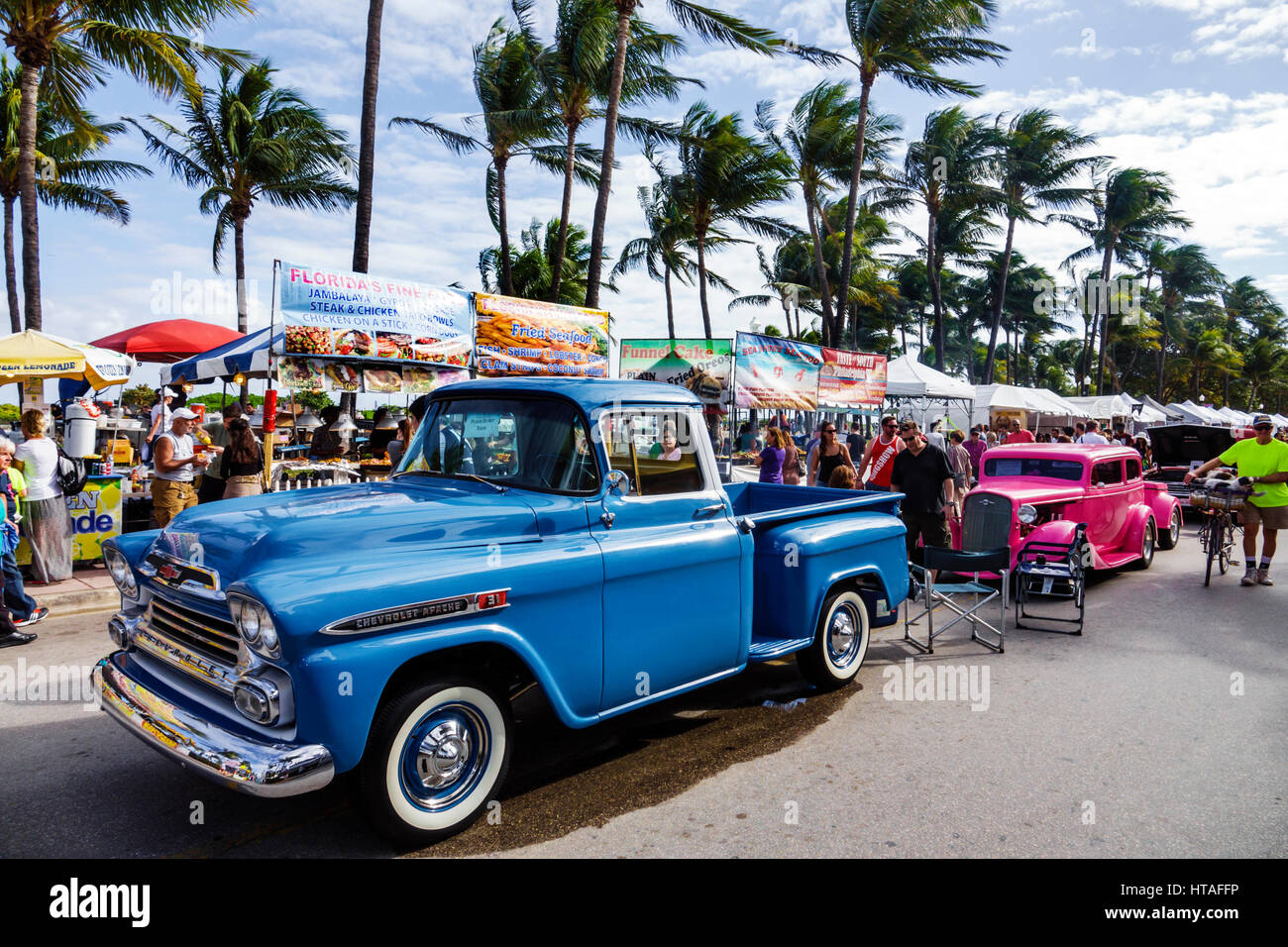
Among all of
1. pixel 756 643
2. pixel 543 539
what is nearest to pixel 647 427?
pixel 543 539

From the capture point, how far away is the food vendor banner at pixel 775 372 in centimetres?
1356

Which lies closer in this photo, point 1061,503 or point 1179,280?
point 1061,503

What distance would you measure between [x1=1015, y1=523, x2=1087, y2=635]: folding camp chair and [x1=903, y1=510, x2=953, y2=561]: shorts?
83 centimetres

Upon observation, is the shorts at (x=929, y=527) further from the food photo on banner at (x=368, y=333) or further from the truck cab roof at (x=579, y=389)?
the food photo on banner at (x=368, y=333)

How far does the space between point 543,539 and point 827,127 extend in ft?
82.3

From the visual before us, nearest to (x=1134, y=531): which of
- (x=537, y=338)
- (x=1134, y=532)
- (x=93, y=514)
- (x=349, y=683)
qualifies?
(x=1134, y=532)

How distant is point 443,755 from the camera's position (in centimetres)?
344

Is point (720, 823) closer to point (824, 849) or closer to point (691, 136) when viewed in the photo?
point (824, 849)

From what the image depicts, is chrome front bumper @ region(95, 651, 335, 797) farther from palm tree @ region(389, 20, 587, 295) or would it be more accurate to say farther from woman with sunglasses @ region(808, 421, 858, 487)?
palm tree @ region(389, 20, 587, 295)

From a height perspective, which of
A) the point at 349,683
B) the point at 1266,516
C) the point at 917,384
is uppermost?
the point at 917,384

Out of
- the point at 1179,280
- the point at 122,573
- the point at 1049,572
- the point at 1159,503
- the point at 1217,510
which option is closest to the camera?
the point at 122,573

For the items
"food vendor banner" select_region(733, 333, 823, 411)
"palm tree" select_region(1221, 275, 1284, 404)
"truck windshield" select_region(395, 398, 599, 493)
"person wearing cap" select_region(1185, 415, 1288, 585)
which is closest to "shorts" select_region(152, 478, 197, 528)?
"truck windshield" select_region(395, 398, 599, 493)

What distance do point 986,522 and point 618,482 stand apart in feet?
21.0
